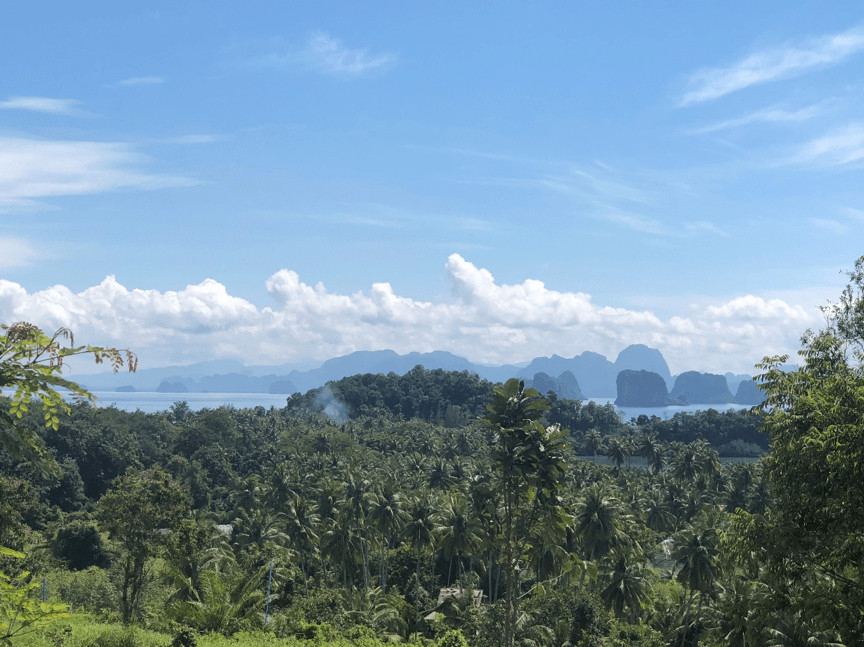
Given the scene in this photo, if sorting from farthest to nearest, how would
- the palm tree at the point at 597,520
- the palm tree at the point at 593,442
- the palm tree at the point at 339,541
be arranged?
the palm tree at the point at 593,442, the palm tree at the point at 339,541, the palm tree at the point at 597,520

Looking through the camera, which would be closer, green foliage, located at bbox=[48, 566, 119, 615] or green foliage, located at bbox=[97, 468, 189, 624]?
green foliage, located at bbox=[97, 468, 189, 624]

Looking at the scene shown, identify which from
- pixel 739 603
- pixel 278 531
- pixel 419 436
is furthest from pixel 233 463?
pixel 739 603

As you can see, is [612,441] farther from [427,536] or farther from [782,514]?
[782,514]

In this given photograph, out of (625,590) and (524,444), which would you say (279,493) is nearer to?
(625,590)

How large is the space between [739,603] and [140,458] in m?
101

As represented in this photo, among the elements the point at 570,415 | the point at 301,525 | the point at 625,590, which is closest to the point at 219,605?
the point at 301,525

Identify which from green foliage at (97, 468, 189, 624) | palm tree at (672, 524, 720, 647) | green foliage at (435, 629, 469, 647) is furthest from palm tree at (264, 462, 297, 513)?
green foliage at (435, 629, 469, 647)

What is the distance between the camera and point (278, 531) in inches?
2090

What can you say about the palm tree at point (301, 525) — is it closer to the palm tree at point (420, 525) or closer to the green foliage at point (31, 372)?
the palm tree at point (420, 525)

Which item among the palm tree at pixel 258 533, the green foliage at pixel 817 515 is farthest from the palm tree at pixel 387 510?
the green foliage at pixel 817 515

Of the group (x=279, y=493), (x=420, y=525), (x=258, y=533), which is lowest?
(x=258, y=533)

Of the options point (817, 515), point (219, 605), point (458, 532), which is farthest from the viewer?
point (458, 532)

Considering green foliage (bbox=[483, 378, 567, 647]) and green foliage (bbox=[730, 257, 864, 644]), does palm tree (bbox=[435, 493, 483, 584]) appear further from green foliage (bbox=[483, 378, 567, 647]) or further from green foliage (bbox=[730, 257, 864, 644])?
green foliage (bbox=[730, 257, 864, 644])

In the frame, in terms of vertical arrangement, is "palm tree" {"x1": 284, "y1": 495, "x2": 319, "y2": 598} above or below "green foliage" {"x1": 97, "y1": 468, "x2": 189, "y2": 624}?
below
